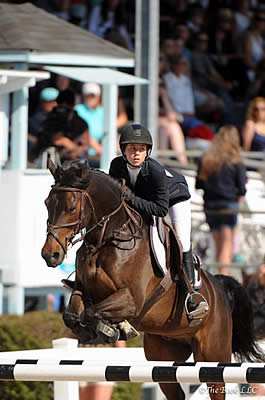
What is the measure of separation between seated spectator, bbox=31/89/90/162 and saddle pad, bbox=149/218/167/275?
380cm

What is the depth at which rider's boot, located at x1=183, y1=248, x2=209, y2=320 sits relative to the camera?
7.75 meters

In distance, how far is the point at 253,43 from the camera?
16.6 metres

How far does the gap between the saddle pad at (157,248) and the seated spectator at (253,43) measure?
29.9 ft

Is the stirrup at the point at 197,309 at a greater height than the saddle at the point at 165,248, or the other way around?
the saddle at the point at 165,248

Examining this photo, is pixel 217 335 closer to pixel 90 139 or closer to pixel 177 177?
pixel 177 177

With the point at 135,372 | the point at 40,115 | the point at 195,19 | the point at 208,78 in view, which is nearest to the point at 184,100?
the point at 208,78

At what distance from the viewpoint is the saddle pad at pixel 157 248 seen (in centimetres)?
753

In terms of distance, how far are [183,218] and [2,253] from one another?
3.29 m

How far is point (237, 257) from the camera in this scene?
12.3 metres

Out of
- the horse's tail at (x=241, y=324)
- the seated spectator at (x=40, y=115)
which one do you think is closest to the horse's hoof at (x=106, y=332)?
the horse's tail at (x=241, y=324)

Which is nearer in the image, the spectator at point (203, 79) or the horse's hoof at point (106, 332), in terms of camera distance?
the horse's hoof at point (106, 332)

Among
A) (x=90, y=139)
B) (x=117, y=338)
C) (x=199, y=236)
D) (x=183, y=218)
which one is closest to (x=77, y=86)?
(x=90, y=139)

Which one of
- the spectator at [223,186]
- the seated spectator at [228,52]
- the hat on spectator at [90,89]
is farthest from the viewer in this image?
the seated spectator at [228,52]

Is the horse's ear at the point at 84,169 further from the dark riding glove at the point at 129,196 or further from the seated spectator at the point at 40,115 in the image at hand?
the seated spectator at the point at 40,115
